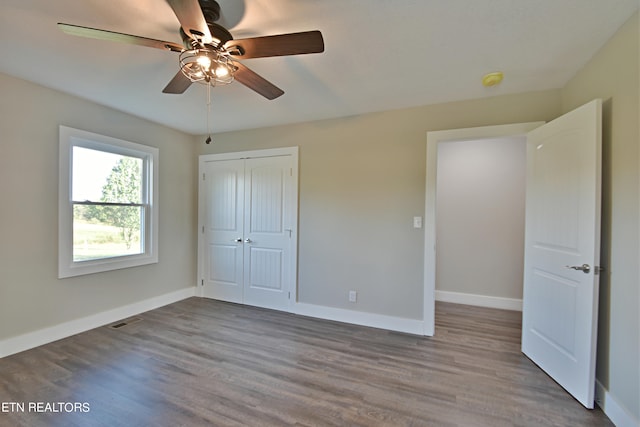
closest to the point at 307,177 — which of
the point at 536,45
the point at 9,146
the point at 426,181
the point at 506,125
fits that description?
the point at 426,181

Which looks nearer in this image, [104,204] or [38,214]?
[38,214]

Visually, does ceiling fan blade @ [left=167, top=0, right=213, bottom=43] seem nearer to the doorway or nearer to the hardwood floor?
the hardwood floor

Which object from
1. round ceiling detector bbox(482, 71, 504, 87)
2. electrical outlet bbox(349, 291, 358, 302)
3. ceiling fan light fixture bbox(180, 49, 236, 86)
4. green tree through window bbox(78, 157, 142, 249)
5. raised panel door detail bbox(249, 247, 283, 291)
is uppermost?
round ceiling detector bbox(482, 71, 504, 87)

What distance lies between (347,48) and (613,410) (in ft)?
9.54

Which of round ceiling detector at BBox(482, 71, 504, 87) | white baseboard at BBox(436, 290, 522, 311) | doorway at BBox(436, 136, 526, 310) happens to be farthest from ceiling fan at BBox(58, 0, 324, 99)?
white baseboard at BBox(436, 290, 522, 311)

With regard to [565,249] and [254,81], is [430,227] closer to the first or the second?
[565,249]

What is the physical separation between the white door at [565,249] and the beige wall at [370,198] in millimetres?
662

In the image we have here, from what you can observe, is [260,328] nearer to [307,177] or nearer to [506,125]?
[307,177]

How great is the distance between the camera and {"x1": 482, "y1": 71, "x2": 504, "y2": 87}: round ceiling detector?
236 centimetres

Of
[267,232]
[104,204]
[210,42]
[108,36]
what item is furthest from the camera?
Answer: [267,232]

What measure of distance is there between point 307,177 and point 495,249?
282 cm

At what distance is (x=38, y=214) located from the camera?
106 inches

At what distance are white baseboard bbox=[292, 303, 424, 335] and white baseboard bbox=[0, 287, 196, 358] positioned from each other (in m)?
1.84

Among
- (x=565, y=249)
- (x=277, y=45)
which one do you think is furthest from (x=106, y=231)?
(x=565, y=249)
